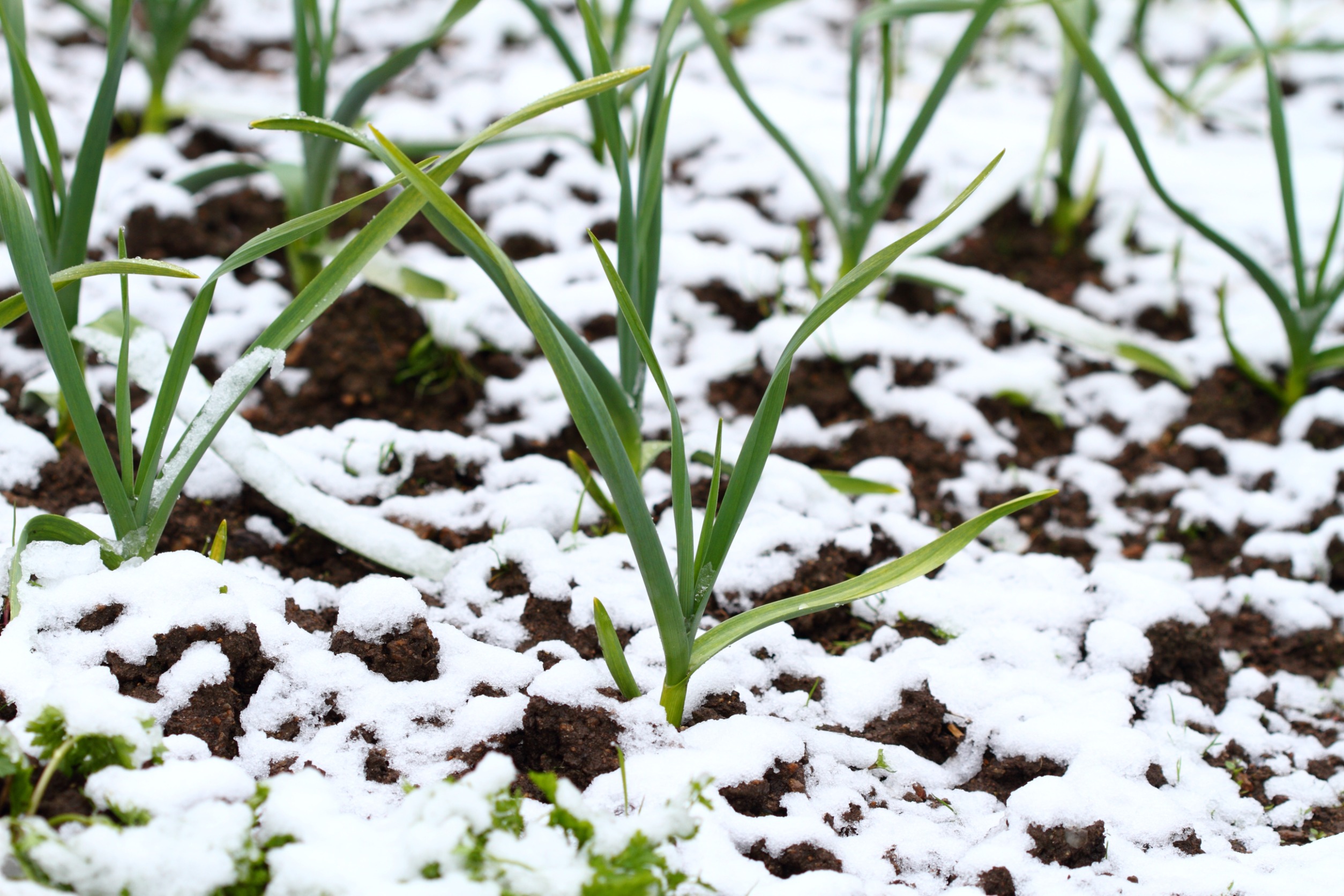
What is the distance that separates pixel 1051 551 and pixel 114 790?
1133 mm

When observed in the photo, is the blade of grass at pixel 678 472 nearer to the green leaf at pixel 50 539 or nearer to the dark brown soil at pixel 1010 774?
the dark brown soil at pixel 1010 774

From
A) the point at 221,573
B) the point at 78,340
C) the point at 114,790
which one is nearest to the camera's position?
the point at 114,790

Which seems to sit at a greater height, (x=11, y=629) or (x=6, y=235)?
(x=6, y=235)

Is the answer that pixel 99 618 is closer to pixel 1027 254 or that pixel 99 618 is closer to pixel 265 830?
pixel 265 830

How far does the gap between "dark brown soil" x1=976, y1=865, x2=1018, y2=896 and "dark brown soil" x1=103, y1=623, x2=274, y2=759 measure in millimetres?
654

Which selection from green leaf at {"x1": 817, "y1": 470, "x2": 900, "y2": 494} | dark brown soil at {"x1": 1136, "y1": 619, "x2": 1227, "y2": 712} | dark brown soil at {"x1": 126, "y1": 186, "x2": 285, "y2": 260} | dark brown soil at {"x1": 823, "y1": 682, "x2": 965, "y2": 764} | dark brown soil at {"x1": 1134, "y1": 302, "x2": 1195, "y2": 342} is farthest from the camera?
dark brown soil at {"x1": 1134, "y1": 302, "x2": 1195, "y2": 342}

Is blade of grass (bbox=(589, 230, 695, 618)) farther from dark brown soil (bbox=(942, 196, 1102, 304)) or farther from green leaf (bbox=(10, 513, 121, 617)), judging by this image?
dark brown soil (bbox=(942, 196, 1102, 304))

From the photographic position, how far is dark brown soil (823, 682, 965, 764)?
39.5 inches

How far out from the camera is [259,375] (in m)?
0.92

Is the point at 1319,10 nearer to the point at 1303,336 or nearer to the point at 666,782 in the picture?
the point at 1303,336

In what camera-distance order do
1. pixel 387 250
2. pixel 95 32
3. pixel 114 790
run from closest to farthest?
pixel 114 790 → pixel 387 250 → pixel 95 32

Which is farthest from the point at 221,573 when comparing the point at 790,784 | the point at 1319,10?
the point at 1319,10

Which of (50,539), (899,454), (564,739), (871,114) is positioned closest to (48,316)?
(50,539)

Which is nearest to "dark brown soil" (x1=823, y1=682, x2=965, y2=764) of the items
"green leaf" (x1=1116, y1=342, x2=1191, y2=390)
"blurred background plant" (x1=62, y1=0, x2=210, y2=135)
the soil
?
Result: "green leaf" (x1=1116, y1=342, x2=1191, y2=390)
